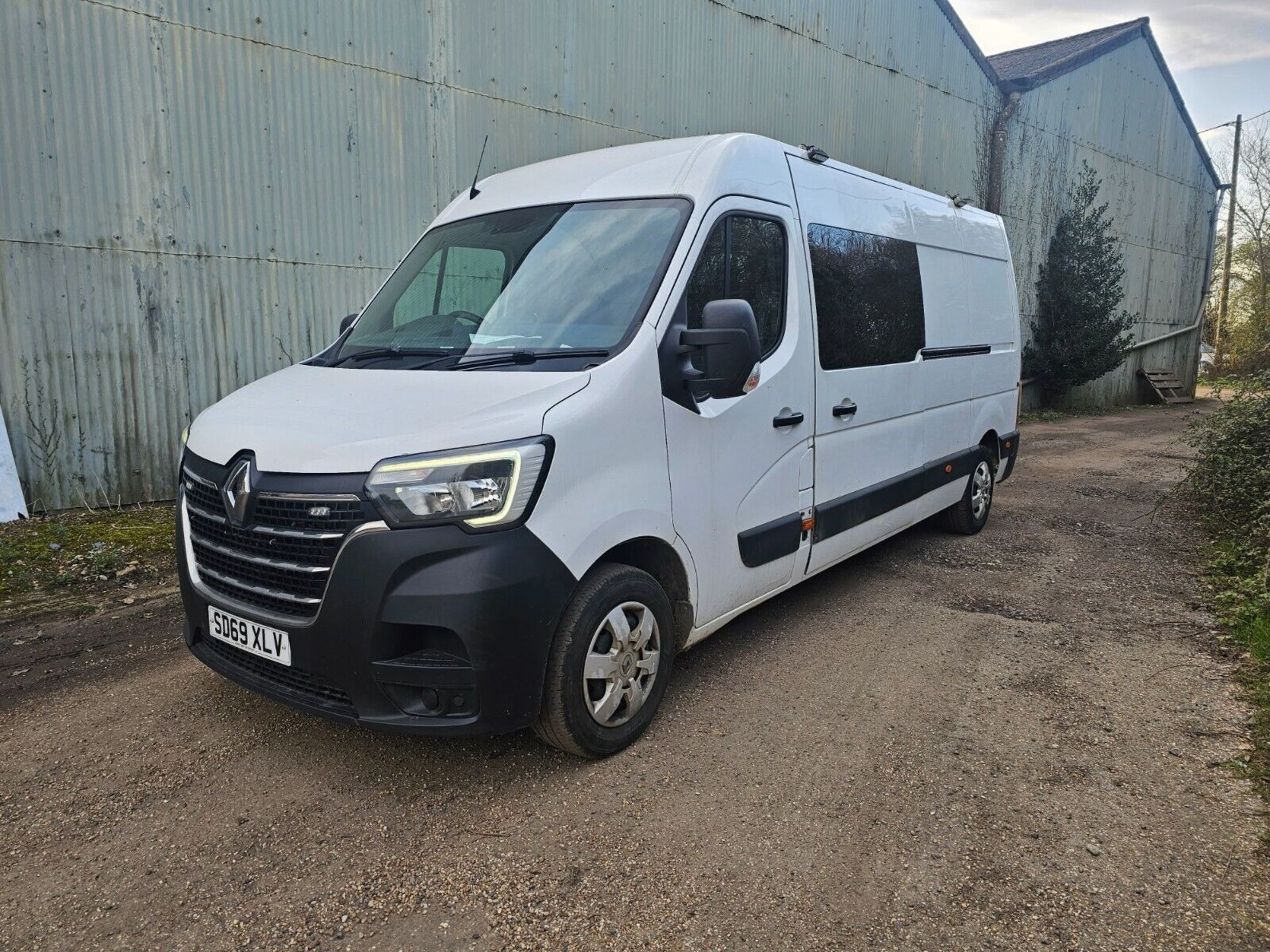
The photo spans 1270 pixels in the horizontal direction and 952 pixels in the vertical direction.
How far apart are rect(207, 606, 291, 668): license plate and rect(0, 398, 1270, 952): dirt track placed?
48cm

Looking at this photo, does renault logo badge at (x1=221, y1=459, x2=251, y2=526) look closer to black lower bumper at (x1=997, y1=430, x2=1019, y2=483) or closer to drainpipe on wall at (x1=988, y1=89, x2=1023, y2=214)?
black lower bumper at (x1=997, y1=430, x2=1019, y2=483)

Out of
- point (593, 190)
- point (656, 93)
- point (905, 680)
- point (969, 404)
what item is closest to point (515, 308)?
point (593, 190)

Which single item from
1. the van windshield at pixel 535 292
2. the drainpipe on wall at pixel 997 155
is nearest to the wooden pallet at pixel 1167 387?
the drainpipe on wall at pixel 997 155

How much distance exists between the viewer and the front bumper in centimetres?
266

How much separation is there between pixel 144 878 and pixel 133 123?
6116mm

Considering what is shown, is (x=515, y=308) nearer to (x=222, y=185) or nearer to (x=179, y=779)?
(x=179, y=779)

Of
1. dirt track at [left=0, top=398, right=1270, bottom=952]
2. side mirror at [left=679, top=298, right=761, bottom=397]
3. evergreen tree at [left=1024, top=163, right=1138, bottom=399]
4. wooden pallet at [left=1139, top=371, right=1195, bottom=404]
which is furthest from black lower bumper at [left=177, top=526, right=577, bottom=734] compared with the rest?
wooden pallet at [left=1139, top=371, right=1195, bottom=404]

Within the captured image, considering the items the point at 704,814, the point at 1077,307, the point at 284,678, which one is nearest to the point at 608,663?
the point at 704,814

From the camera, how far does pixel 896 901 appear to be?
2459mm

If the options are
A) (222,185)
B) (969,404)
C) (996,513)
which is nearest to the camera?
(969,404)

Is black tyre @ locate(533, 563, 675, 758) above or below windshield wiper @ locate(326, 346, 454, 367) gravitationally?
below

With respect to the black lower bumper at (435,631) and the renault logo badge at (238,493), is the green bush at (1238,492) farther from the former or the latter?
the renault logo badge at (238,493)

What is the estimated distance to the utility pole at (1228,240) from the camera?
32.2 m

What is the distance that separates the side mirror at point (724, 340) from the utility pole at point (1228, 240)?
111 feet
